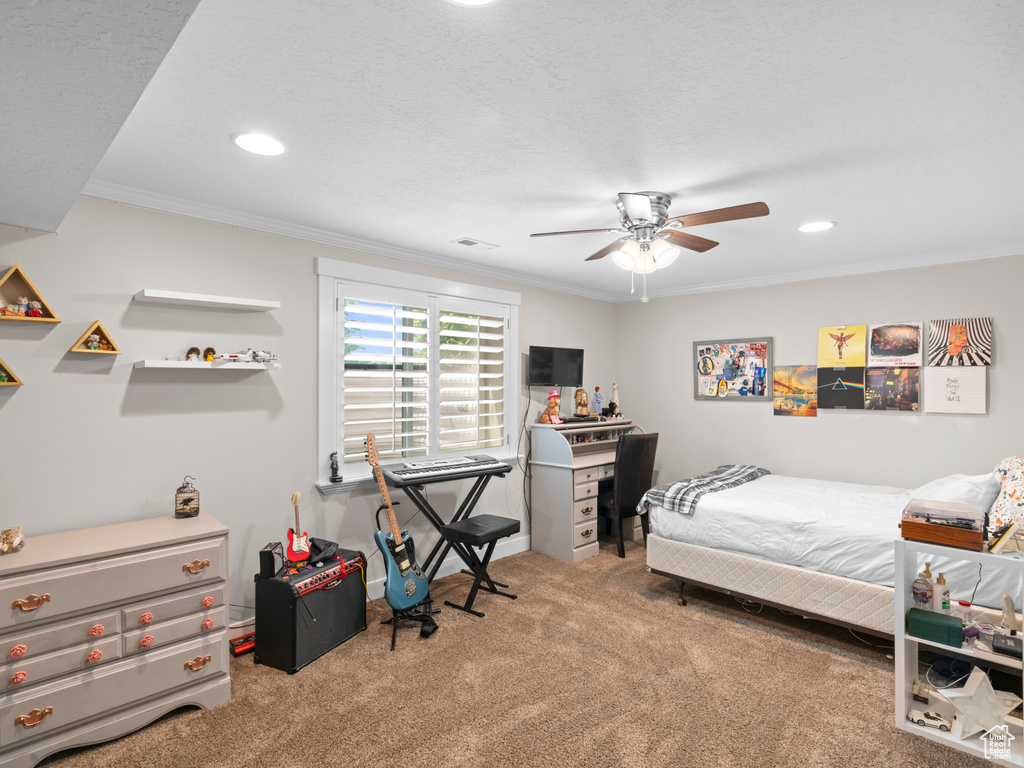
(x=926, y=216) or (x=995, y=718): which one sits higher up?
(x=926, y=216)

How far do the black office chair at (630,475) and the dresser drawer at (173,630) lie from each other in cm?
293

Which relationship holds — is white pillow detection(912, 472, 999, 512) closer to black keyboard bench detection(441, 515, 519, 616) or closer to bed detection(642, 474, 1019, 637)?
bed detection(642, 474, 1019, 637)

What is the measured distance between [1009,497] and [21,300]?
476 centimetres

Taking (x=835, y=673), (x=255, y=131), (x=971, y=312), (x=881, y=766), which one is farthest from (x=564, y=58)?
(x=971, y=312)

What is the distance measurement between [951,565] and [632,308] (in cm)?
360

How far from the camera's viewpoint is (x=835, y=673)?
8.62 ft

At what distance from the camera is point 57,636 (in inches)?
79.1

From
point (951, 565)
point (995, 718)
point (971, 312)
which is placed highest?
point (971, 312)

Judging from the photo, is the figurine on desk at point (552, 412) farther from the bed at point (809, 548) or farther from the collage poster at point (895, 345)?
the collage poster at point (895, 345)

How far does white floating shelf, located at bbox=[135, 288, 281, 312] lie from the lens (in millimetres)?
2584

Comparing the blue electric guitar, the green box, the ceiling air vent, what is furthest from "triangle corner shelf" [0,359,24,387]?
the green box

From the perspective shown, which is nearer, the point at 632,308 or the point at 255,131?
the point at 255,131

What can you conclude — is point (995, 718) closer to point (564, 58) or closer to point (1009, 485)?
point (1009, 485)

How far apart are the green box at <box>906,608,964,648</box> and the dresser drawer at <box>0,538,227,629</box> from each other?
298 centimetres
